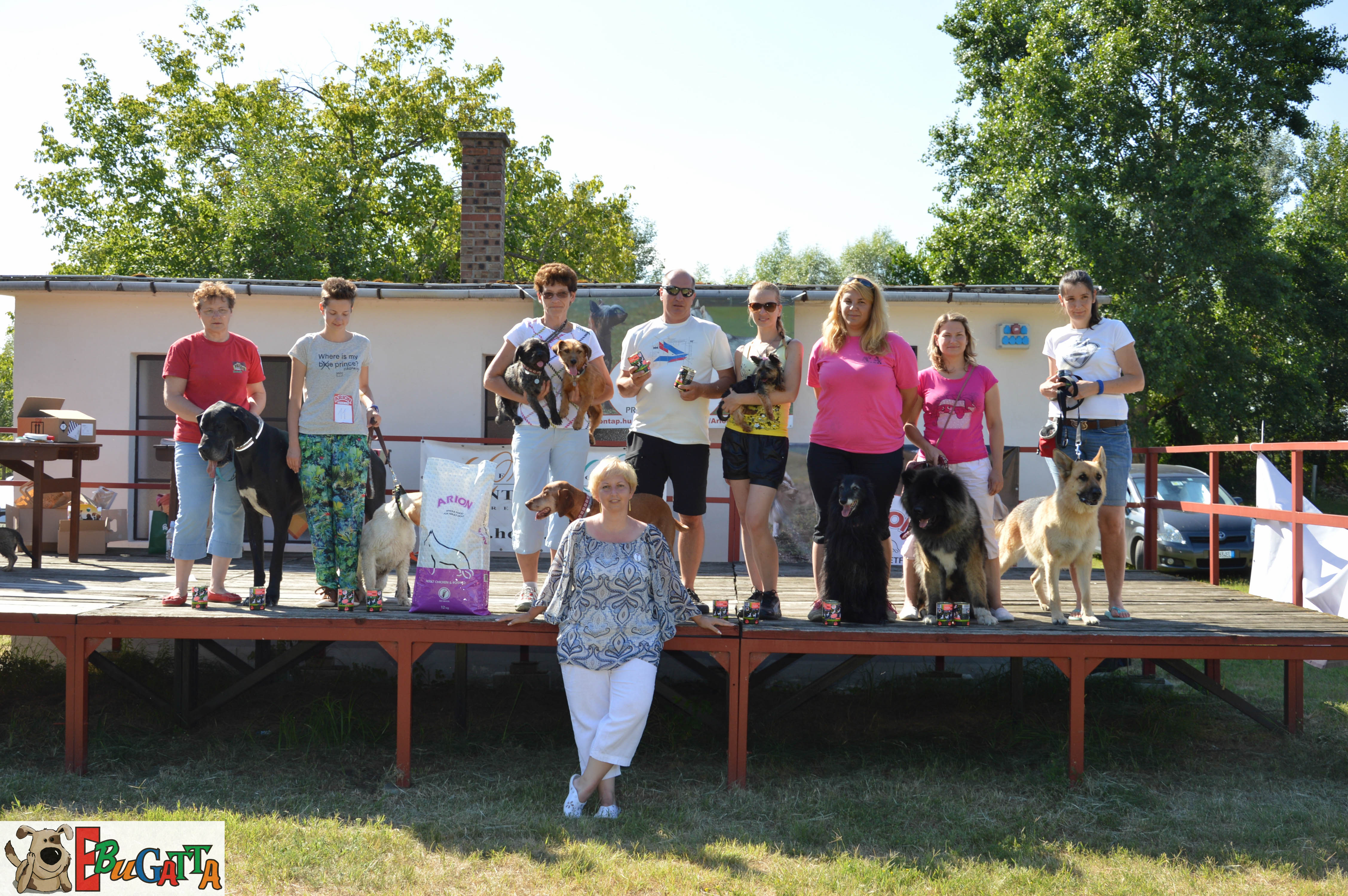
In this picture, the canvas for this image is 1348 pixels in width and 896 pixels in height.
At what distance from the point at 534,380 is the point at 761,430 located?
1.09 meters

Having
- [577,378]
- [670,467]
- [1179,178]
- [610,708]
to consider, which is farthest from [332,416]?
[1179,178]

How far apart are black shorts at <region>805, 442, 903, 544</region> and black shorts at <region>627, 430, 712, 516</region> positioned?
537mm

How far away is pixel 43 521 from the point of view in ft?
24.5

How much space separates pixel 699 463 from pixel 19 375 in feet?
26.5

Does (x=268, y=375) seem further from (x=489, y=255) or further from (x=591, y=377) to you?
(x=591, y=377)

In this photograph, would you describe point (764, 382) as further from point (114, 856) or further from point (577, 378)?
point (114, 856)

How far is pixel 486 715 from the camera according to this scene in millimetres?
5930

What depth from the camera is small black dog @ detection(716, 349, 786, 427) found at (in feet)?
14.2

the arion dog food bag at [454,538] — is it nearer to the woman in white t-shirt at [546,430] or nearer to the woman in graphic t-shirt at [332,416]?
the woman in white t-shirt at [546,430]

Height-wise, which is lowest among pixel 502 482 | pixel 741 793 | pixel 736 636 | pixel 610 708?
pixel 741 793

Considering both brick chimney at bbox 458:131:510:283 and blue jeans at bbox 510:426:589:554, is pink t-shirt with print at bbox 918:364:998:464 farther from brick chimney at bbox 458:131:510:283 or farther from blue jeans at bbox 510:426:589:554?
brick chimney at bbox 458:131:510:283

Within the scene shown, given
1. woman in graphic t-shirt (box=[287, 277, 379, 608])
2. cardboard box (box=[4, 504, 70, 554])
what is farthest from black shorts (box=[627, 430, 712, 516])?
cardboard box (box=[4, 504, 70, 554])

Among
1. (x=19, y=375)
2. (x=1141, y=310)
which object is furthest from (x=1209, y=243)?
(x=19, y=375)

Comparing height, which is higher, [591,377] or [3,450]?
[591,377]
